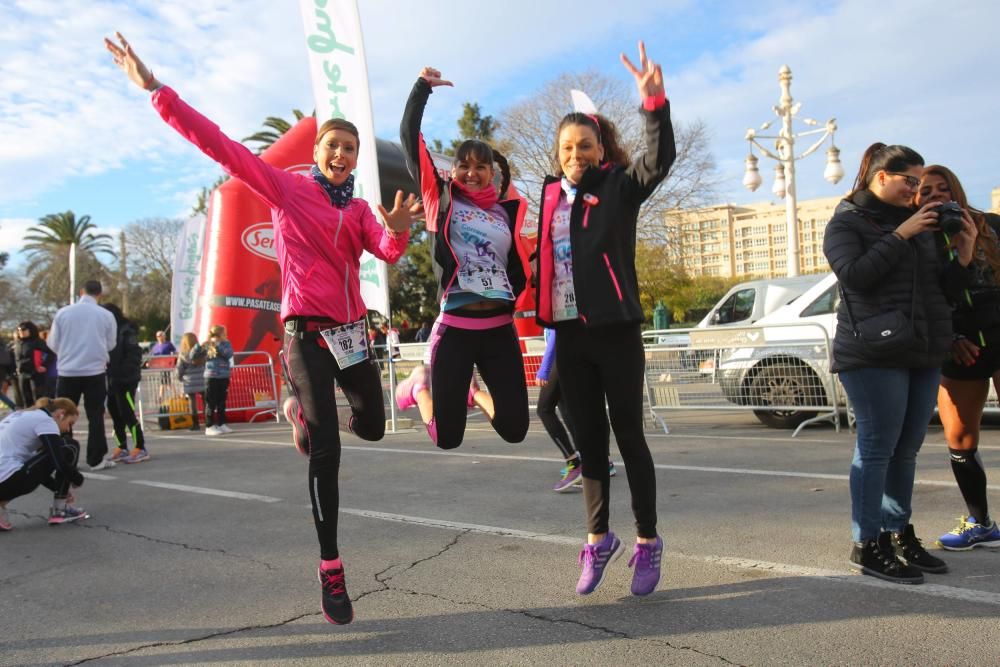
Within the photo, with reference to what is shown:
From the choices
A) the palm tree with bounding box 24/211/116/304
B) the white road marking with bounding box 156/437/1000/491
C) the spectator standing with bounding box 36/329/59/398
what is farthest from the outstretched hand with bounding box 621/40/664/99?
the palm tree with bounding box 24/211/116/304

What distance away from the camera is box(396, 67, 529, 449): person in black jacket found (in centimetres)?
378

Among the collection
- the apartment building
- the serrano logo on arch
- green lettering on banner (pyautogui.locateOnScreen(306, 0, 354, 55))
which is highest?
the apartment building

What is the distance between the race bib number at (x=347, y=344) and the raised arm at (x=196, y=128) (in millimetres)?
679

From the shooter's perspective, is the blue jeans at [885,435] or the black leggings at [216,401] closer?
the blue jeans at [885,435]

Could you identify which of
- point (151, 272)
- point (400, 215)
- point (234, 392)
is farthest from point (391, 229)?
point (151, 272)

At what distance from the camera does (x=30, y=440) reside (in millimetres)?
5734

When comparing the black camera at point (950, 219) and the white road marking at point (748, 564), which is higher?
the black camera at point (950, 219)

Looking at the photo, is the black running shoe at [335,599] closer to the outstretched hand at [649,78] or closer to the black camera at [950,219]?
the outstretched hand at [649,78]

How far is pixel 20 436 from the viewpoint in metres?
5.70

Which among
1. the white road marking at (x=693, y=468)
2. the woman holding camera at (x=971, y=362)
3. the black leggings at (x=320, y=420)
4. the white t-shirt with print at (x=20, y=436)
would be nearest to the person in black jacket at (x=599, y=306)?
the black leggings at (x=320, y=420)

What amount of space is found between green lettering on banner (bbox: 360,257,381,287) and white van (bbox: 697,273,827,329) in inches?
245

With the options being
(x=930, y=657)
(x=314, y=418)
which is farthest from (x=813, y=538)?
(x=314, y=418)

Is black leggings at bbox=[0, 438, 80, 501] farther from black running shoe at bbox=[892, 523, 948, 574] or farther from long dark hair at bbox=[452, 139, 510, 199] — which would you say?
black running shoe at bbox=[892, 523, 948, 574]

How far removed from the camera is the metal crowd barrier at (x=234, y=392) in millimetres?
12742
